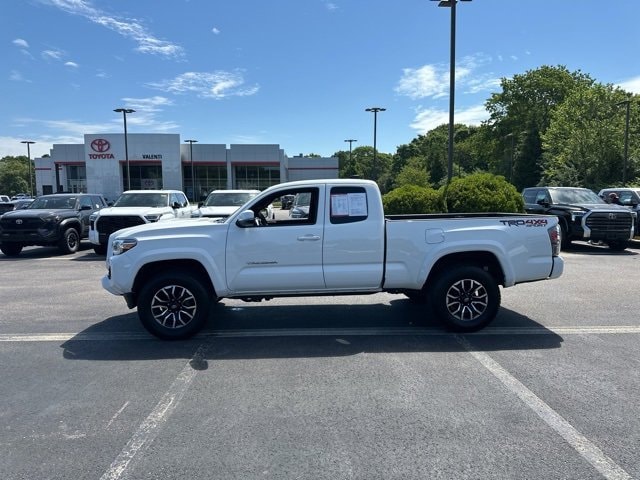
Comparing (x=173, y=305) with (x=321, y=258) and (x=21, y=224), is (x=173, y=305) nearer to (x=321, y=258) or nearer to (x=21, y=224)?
(x=321, y=258)

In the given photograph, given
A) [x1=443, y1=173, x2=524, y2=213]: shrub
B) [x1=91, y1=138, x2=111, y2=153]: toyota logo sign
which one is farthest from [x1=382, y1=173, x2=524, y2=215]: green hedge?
[x1=91, y1=138, x2=111, y2=153]: toyota logo sign

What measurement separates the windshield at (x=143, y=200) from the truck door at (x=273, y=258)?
32.6 feet

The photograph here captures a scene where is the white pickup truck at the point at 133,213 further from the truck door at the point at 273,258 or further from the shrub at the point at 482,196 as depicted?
the shrub at the point at 482,196

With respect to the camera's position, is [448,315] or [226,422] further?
[448,315]

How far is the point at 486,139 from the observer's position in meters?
64.3

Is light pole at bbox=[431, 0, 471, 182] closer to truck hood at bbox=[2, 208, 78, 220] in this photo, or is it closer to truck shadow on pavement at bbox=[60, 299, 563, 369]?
truck shadow on pavement at bbox=[60, 299, 563, 369]

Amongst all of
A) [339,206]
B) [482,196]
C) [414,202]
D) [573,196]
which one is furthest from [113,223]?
[573,196]

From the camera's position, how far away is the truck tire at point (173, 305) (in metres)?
5.64

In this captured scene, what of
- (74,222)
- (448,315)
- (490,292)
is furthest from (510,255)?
(74,222)

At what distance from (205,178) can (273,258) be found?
5902cm

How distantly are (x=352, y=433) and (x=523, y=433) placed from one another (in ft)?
4.18

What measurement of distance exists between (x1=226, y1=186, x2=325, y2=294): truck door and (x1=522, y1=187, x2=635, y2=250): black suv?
11.2 metres

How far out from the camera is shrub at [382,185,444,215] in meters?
16.1

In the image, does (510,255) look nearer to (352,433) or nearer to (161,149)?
(352,433)
